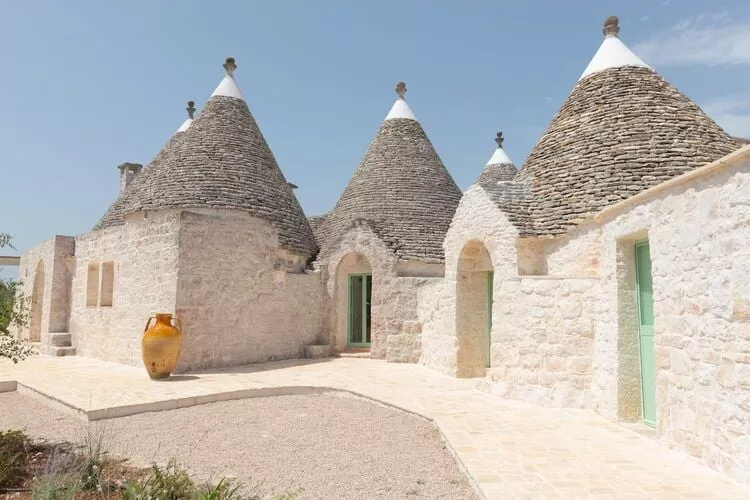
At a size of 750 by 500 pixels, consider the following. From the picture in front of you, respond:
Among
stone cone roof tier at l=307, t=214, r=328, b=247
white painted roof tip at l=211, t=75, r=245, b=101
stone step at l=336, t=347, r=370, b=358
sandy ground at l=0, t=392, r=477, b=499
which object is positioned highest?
white painted roof tip at l=211, t=75, r=245, b=101

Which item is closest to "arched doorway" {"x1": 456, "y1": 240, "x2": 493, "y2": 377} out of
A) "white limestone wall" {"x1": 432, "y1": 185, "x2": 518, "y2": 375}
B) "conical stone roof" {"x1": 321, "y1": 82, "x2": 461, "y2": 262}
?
"white limestone wall" {"x1": 432, "y1": 185, "x2": 518, "y2": 375}

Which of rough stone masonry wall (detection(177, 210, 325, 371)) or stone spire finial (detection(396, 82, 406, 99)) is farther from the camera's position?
stone spire finial (detection(396, 82, 406, 99))

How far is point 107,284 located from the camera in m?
12.3

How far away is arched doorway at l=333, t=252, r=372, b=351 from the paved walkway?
4.89 ft

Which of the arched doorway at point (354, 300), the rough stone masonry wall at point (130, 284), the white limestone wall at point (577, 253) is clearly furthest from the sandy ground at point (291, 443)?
the arched doorway at point (354, 300)

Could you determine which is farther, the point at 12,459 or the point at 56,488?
the point at 12,459

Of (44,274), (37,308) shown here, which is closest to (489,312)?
(44,274)

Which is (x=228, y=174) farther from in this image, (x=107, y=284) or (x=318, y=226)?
(x=318, y=226)

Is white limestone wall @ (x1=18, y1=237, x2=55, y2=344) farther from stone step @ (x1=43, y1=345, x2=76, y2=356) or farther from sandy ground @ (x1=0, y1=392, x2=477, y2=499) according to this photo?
sandy ground @ (x1=0, y1=392, x2=477, y2=499)

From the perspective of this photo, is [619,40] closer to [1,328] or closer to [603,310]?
[603,310]

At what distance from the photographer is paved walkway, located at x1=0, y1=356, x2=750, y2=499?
13.2 ft

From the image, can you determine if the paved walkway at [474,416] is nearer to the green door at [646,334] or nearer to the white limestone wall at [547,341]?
the white limestone wall at [547,341]

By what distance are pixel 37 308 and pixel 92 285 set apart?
396 centimetres

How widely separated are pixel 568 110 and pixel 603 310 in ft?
17.4
